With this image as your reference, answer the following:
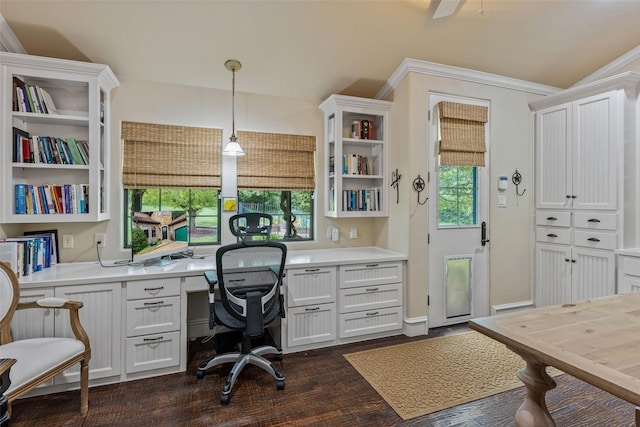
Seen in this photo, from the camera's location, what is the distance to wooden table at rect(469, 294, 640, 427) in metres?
0.96

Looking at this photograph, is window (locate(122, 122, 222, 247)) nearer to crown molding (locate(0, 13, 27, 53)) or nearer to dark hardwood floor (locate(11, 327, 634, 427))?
crown molding (locate(0, 13, 27, 53))

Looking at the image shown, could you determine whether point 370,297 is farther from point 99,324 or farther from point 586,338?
point 99,324

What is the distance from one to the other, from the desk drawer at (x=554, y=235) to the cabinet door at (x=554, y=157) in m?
0.25

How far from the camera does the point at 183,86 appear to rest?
10.1ft

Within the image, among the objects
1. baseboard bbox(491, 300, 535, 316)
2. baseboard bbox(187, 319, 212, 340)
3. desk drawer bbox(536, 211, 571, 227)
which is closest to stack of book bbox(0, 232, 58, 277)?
baseboard bbox(187, 319, 212, 340)

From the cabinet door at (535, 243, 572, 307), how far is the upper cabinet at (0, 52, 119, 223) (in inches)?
174

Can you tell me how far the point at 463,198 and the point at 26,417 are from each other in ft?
12.8

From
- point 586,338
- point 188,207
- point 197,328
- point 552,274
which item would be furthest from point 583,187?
point 197,328

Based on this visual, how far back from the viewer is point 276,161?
11.1 feet

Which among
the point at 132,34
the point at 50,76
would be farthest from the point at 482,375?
the point at 50,76

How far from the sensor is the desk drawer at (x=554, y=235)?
10.9ft

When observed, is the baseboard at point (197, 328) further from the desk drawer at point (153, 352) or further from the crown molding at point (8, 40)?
the crown molding at point (8, 40)

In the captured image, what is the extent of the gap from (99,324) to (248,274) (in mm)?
1121

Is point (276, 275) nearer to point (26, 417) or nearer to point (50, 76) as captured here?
point (26, 417)
